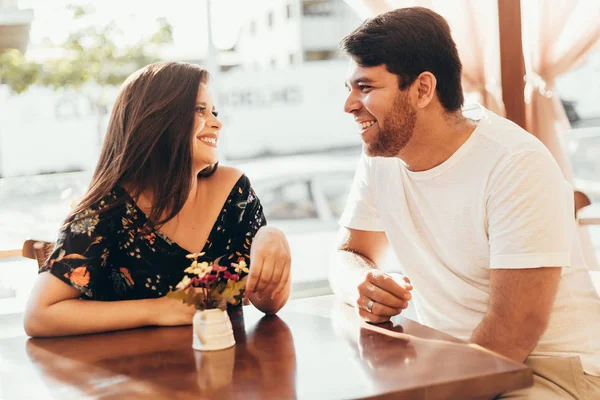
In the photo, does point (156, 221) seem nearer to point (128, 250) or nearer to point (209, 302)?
point (128, 250)

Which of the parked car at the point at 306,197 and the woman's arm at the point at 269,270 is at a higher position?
the woman's arm at the point at 269,270

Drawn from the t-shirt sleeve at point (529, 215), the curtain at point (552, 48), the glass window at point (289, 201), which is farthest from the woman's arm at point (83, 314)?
the glass window at point (289, 201)

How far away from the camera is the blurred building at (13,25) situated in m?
3.74

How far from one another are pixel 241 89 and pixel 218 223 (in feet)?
9.15

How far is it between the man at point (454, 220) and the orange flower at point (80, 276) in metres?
0.61

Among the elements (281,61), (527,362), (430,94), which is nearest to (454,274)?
(527,362)

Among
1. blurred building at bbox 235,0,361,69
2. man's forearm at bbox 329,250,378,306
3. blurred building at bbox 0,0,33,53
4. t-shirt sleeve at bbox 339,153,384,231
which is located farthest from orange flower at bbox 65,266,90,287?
blurred building at bbox 235,0,361,69

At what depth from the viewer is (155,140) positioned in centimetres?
184

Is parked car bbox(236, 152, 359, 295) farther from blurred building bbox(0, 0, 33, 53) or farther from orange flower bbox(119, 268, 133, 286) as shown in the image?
orange flower bbox(119, 268, 133, 286)

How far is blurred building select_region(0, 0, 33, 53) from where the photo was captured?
12.3ft

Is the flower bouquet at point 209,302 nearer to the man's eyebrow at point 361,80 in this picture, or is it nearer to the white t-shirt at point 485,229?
the white t-shirt at point 485,229

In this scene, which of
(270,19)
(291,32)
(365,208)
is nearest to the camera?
(365,208)

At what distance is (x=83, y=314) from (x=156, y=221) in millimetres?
334

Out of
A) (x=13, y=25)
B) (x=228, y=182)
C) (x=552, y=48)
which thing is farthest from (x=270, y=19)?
(x=228, y=182)
